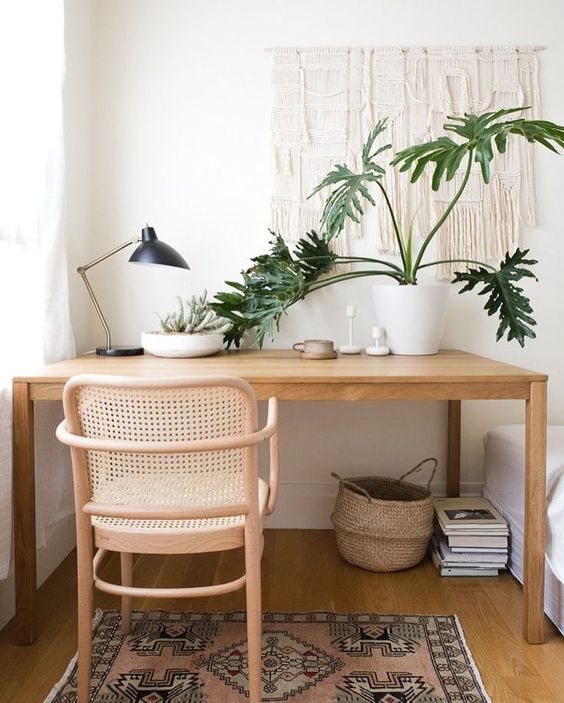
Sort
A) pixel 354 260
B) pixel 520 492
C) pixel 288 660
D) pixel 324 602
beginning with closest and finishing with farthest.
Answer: pixel 288 660, pixel 324 602, pixel 520 492, pixel 354 260

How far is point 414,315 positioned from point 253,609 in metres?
1.21

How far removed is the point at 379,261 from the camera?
221cm

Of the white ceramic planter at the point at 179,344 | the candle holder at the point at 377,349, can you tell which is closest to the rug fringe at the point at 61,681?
the white ceramic planter at the point at 179,344

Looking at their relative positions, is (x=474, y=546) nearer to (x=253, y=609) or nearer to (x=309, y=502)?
(x=309, y=502)

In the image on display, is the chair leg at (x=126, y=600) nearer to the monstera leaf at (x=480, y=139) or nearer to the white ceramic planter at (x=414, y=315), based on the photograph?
the white ceramic planter at (x=414, y=315)

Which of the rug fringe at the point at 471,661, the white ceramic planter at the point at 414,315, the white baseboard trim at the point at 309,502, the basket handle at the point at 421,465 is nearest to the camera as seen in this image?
the rug fringe at the point at 471,661

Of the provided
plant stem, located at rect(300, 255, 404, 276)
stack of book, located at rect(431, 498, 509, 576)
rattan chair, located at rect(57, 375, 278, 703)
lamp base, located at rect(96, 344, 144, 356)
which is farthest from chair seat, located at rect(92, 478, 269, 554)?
plant stem, located at rect(300, 255, 404, 276)

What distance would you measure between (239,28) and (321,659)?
230 centimetres

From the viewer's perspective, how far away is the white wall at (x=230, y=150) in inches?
95.6

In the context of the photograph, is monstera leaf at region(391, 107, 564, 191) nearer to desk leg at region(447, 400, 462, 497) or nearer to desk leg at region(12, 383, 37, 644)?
desk leg at region(447, 400, 462, 497)

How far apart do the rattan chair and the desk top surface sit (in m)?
0.29

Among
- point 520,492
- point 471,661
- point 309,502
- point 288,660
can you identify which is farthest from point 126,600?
point 520,492

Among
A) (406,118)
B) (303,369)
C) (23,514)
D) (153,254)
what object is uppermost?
(406,118)

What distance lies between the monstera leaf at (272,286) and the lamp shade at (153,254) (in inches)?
9.1
